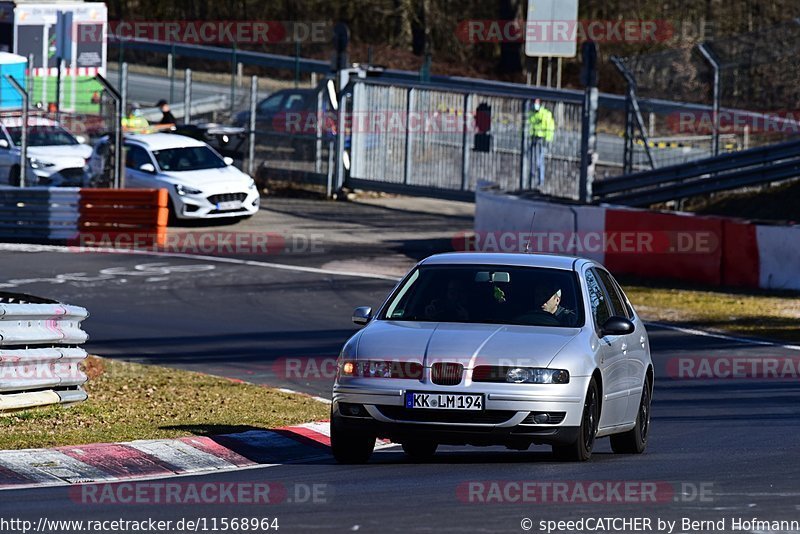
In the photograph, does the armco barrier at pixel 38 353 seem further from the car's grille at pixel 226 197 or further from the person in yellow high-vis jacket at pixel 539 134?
the person in yellow high-vis jacket at pixel 539 134

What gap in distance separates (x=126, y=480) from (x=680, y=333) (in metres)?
11.0

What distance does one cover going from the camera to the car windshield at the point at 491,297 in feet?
33.1

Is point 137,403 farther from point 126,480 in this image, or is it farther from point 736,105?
point 736,105

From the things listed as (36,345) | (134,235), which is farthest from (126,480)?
(134,235)

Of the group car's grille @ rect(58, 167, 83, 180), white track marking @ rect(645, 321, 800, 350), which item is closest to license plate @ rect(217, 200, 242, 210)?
car's grille @ rect(58, 167, 83, 180)

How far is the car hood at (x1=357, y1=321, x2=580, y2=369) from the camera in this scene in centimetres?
938

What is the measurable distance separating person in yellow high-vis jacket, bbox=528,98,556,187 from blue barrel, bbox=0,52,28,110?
11825mm

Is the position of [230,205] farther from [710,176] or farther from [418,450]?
[418,450]

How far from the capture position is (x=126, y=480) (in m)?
9.38

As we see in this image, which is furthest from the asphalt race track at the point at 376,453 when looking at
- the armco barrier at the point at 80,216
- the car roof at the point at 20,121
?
the car roof at the point at 20,121

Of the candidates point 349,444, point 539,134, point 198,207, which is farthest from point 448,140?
point 349,444

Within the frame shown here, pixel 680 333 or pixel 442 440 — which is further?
pixel 680 333

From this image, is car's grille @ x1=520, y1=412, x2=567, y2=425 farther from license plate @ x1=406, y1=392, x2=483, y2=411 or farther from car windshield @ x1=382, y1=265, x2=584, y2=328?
car windshield @ x1=382, y1=265, x2=584, y2=328

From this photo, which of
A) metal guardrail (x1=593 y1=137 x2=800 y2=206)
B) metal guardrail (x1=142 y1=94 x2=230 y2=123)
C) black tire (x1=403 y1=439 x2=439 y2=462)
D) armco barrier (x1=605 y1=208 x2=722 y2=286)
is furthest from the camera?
metal guardrail (x1=142 y1=94 x2=230 y2=123)
